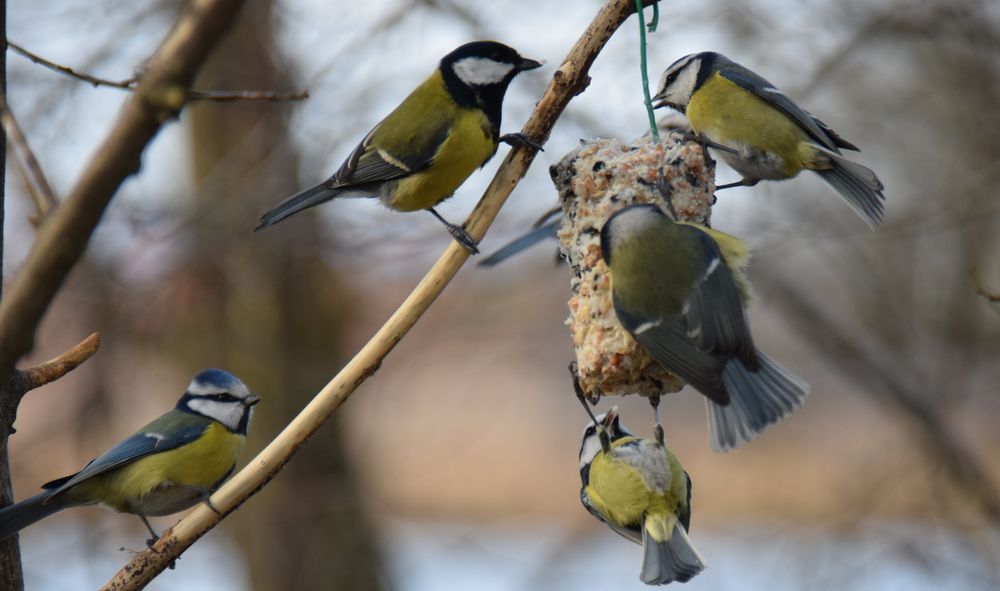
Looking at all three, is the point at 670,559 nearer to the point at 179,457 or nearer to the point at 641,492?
the point at 641,492

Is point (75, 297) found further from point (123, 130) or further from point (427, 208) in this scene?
point (123, 130)

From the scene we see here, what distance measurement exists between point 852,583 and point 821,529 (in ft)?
1.95

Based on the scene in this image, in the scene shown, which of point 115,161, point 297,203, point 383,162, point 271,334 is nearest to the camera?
point 115,161

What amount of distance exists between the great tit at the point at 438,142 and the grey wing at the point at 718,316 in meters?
0.94

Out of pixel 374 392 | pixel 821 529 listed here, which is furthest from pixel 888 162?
pixel 374 392

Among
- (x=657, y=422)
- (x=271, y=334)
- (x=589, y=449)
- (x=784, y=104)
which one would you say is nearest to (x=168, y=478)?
(x=589, y=449)

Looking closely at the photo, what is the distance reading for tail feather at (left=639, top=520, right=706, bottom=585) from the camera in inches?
109

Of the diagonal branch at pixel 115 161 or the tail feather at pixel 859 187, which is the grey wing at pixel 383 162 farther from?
the diagonal branch at pixel 115 161

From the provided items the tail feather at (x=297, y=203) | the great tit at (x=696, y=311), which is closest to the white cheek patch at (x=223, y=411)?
the tail feather at (x=297, y=203)

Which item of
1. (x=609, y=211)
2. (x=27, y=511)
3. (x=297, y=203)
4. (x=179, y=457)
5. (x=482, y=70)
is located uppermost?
(x=482, y=70)

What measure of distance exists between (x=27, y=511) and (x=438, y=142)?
5.27 ft

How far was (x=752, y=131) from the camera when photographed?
135 inches

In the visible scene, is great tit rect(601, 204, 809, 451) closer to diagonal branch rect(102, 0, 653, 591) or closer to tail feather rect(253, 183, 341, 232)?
diagonal branch rect(102, 0, 653, 591)

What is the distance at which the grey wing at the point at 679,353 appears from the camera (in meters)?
2.45
